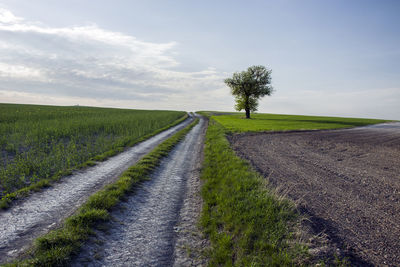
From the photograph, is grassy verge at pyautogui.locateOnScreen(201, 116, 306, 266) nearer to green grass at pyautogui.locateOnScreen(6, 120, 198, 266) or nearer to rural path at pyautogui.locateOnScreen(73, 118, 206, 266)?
rural path at pyautogui.locateOnScreen(73, 118, 206, 266)

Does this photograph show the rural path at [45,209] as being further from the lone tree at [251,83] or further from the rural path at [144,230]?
the lone tree at [251,83]

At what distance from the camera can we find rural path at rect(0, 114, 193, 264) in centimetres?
488

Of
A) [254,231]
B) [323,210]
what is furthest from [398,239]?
[254,231]

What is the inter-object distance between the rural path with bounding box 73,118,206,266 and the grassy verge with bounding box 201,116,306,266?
29.5 inches

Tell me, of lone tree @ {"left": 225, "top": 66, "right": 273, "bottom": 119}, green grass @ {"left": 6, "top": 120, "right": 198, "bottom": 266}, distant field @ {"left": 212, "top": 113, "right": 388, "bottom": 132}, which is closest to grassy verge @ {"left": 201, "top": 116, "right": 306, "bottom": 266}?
green grass @ {"left": 6, "top": 120, "right": 198, "bottom": 266}

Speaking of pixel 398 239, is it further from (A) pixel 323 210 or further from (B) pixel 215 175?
(B) pixel 215 175

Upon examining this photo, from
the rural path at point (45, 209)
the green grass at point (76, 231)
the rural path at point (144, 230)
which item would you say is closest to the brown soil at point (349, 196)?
the rural path at point (144, 230)

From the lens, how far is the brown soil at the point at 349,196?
16.5ft

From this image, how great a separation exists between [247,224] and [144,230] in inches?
112

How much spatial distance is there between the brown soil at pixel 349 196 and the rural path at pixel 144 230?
3858 mm

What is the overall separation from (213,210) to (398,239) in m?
4.97

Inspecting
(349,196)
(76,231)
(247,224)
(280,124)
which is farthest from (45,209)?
(280,124)

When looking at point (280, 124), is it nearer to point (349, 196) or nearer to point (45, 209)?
point (349, 196)

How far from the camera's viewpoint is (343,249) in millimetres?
4809
